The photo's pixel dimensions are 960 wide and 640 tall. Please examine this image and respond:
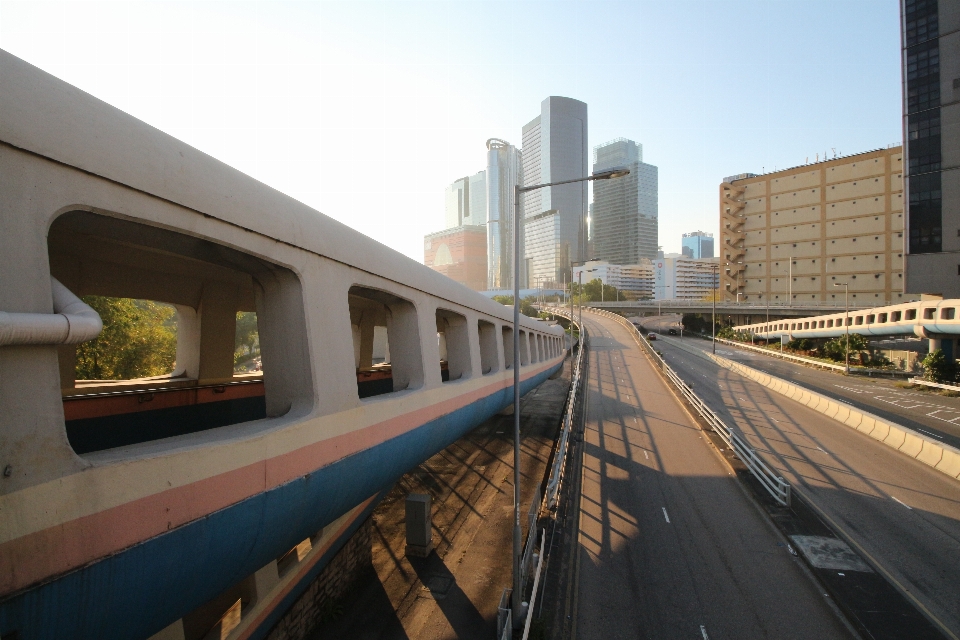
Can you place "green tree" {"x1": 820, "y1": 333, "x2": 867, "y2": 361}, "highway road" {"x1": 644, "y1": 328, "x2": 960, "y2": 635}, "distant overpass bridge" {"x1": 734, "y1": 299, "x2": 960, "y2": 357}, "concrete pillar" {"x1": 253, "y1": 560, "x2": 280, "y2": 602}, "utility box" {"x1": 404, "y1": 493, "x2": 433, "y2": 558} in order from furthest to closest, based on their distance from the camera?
1. "green tree" {"x1": 820, "y1": 333, "x2": 867, "y2": 361}
2. "distant overpass bridge" {"x1": 734, "y1": 299, "x2": 960, "y2": 357}
3. "utility box" {"x1": 404, "y1": 493, "x2": 433, "y2": 558}
4. "highway road" {"x1": 644, "y1": 328, "x2": 960, "y2": 635}
5. "concrete pillar" {"x1": 253, "y1": 560, "x2": 280, "y2": 602}

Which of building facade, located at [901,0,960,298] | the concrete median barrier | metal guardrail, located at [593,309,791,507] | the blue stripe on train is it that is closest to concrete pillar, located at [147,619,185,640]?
the blue stripe on train

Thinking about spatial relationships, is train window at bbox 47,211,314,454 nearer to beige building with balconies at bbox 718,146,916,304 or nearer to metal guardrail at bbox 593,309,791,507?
metal guardrail at bbox 593,309,791,507

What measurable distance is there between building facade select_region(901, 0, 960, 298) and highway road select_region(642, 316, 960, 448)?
769 inches

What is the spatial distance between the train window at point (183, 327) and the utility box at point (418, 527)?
618 cm

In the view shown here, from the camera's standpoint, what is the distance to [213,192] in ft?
15.6

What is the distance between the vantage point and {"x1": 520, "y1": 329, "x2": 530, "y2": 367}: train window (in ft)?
67.1

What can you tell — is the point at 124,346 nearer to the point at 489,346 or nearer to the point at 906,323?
the point at 489,346

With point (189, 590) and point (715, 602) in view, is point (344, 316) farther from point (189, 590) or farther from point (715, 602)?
point (715, 602)

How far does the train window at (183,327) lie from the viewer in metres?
5.63

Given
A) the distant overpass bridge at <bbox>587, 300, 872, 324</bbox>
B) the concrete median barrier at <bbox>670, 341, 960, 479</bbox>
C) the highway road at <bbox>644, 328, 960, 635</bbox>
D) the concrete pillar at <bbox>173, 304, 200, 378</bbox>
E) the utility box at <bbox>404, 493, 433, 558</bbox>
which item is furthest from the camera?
the distant overpass bridge at <bbox>587, 300, 872, 324</bbox>

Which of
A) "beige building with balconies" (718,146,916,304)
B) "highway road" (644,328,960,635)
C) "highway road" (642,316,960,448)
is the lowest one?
"highway road" (644,328,960,635)

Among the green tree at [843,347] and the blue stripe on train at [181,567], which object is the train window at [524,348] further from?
the green tree at [843,347]

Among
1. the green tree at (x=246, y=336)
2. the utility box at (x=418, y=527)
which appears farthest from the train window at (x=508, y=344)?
the green tree at (x=246, y=336)

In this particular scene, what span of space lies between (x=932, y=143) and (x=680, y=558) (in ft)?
223
